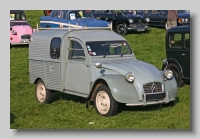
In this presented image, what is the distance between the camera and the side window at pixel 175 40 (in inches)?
488

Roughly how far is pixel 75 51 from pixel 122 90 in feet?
6.19

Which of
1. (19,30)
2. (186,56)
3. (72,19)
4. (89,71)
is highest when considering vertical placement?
(72,19)

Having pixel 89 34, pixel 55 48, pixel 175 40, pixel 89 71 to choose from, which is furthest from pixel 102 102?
pixel 175 40

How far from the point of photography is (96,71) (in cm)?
918

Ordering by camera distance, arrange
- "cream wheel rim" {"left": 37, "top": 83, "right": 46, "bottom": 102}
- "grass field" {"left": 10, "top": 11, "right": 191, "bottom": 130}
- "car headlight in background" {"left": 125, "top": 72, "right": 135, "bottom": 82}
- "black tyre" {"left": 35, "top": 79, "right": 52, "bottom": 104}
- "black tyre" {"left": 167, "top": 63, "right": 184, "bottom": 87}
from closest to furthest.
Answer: "grass field" {"left": 10, "top": 11, "right": 191, "bottom": 130} < "car headlight in background" {"left": 125, "top": 72, "right": 135, "bottom": 82} < "black tyre" {"left": 35, "top": 79, "right": 52, "bottom": 104} < "cream wheel rim" {"left": 37, "top": 83, "right": 46, "bottom": 102} < "black tyre" {"left": 167, "top": 63, "right": 184, "bottom": 87}

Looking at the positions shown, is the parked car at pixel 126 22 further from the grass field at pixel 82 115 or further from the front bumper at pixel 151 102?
the front bumper at pixel 151 102

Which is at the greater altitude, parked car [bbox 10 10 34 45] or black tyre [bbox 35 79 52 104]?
parked car [bbox 10 10 34 45]

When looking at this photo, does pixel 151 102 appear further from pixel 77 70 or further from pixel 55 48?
pixel 55 48

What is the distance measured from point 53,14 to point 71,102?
11289 millimetres

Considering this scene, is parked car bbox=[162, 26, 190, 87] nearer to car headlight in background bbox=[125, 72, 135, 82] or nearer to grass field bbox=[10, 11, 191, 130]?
grass field bbox=[10, 11, 191, 130]

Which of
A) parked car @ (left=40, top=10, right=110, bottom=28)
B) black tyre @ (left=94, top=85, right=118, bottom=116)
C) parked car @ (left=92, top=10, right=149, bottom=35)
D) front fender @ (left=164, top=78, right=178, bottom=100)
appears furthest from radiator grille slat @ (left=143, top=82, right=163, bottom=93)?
parked car @ (left=92, top=10, right=149, bottom=35)

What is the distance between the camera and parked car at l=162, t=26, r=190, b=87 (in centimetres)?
1200

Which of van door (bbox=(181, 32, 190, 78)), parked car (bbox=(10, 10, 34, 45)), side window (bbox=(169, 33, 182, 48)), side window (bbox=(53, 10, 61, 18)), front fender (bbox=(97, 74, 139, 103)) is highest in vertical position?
side window (bbox=(53, 10, 61, 18))

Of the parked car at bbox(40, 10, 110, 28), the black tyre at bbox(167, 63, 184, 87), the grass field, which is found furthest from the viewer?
the parked car at bbox(40, 10, 110, 28)
